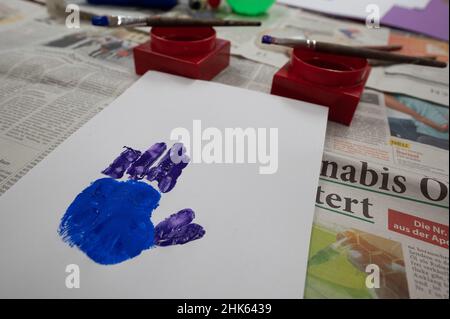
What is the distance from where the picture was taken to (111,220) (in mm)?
341

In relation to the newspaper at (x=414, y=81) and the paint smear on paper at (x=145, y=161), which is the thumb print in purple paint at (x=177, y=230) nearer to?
the paint smear on paper at (x=145, y=161)

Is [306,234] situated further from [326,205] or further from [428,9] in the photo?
[428,9]

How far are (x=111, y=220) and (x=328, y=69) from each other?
412mm

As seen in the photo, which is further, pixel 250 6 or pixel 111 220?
pixel 250 6

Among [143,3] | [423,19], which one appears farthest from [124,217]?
[423,19]

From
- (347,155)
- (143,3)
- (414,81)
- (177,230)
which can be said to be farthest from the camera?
(143,3)

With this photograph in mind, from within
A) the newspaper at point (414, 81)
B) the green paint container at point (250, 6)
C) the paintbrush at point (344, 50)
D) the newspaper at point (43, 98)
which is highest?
the green paint container at point (250, 6)

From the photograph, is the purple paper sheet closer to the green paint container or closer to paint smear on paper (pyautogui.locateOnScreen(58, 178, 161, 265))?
the green paint container

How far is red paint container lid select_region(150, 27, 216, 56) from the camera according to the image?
1.79 feet

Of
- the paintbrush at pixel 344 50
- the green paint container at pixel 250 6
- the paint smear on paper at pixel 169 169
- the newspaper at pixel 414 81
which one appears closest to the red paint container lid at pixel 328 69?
the paintbrush at pixel 344 50

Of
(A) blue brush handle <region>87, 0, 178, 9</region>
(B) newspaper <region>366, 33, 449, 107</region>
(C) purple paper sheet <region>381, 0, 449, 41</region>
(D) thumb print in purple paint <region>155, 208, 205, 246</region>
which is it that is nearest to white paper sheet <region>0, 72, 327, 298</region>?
(D) thumb print in purple paint <region>155, 208, 205, 246</region>

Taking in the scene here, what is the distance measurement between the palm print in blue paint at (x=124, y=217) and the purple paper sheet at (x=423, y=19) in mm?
920

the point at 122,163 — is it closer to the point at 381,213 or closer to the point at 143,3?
the point at 381,213

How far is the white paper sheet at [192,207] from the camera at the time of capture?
29cm
